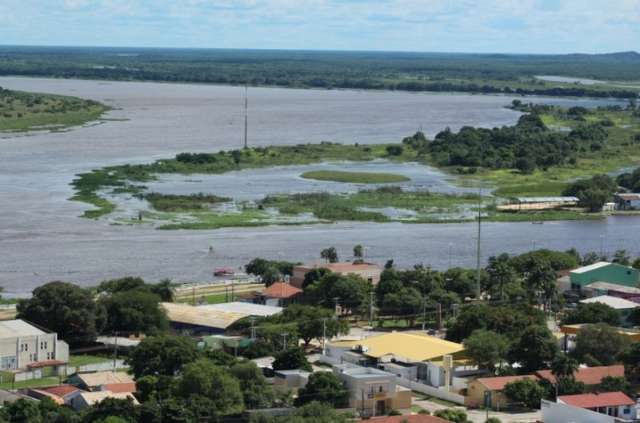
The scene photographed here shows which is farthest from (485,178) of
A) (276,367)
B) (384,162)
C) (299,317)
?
(276,367)

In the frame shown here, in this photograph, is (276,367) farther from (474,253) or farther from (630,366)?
(474,253)

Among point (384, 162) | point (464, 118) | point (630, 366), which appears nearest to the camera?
point (630, 366)

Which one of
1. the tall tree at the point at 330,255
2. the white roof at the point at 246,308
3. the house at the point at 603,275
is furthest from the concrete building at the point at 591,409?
the tall tree at the point at 330,255

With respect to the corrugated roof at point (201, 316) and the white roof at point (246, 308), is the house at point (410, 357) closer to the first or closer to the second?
the corrugated roof at point (201, 316)

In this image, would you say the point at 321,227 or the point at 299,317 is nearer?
the point at 299,317

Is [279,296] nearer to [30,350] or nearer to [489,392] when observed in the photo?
[30,350]

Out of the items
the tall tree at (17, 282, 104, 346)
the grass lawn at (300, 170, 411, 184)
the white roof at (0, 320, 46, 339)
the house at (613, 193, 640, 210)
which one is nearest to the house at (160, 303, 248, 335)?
the tall tree at (17, 282, 104, 346)


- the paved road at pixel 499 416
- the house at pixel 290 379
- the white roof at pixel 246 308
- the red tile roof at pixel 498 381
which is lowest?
the white roof at pixel 246 308
